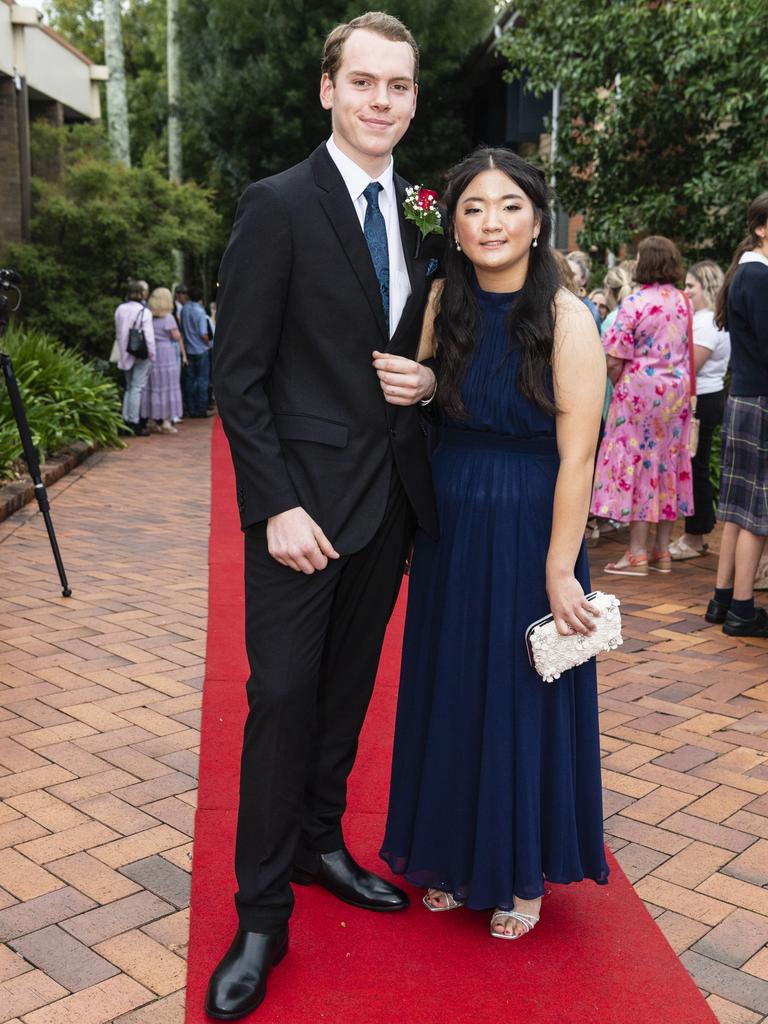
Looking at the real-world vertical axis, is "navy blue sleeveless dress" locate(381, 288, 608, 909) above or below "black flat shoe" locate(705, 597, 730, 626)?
above

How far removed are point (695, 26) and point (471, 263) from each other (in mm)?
7575

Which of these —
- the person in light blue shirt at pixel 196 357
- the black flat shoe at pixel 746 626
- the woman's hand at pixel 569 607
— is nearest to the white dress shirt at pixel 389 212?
the woman's hand at pixel 569 607

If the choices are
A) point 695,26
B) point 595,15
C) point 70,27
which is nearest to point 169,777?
point 695,26

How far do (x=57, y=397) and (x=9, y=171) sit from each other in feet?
20.1

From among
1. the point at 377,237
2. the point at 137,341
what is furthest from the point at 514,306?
the point at 137,341

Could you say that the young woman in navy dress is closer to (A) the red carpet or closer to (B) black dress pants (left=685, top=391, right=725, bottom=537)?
(A) the red carpet

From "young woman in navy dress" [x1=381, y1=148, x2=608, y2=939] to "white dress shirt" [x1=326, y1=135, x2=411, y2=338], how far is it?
0.15m

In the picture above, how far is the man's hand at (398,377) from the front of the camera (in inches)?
104

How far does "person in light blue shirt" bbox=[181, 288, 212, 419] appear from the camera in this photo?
15.8 metres

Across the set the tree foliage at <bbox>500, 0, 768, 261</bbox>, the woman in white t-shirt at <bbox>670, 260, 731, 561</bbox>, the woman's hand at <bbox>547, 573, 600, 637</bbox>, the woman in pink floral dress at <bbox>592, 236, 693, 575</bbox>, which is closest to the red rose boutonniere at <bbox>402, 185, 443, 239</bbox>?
the woman's hand at <bbox>547, 573, 600, 637</bbox>

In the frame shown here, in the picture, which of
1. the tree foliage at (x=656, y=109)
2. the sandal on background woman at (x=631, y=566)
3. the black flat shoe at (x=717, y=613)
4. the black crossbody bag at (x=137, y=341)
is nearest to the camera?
the black flat shoe at (x=717, y=613)

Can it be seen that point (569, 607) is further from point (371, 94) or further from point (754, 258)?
point (754, 258)

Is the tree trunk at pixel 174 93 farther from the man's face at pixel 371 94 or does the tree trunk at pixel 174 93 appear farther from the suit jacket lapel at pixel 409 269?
the man's face at pixel 371 94

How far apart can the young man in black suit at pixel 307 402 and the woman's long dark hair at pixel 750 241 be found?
2.96 meters
